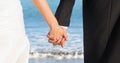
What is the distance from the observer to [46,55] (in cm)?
728

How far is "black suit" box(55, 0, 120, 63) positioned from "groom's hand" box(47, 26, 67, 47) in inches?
5.3

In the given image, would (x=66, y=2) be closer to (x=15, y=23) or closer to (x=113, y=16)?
(x=113, y=16)

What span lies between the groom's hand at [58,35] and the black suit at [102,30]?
0.13 metres

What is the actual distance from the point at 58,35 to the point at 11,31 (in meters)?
0.58

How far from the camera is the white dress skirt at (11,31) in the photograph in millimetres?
1774

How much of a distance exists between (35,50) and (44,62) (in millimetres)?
1775

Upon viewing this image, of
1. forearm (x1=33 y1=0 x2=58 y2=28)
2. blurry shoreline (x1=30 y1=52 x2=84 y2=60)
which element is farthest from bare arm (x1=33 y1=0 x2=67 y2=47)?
blurry shoreline (x1=30 y1=52 x2=84 y2=60)

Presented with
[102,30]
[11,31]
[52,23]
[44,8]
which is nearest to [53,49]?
[102,30]

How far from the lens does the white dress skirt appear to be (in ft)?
5.82

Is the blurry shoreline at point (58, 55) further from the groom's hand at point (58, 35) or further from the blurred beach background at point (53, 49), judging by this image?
the groom's hand at point (58, 35)

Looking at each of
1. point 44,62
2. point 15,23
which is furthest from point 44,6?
point 44,62

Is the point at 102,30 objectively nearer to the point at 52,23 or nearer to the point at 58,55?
the point at 52,23

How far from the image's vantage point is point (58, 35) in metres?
2.34

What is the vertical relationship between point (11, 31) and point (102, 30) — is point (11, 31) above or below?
above
